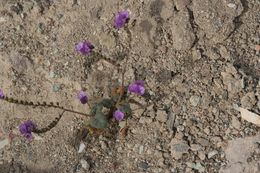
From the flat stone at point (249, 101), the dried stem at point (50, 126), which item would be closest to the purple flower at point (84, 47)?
the dried stem at point (50, 126)

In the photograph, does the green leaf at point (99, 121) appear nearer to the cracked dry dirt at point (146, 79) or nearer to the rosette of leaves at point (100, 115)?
the rosette of leaves at point (100, 115)

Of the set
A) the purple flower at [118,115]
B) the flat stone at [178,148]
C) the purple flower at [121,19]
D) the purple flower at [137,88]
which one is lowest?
the flat stone at [178,148]

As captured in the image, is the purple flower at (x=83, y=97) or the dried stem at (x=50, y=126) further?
the dried stem at (x=50, y=126)

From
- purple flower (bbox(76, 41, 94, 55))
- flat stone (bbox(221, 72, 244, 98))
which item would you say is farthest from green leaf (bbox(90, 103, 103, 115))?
flat stone (bbox(221, 72, 244, 98))

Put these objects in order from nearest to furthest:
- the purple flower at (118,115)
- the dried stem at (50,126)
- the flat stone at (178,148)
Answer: the flat stone at (178,148), the purple flower at (118,115), the dried stem at (50,126)

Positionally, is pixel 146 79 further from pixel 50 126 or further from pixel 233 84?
pixel 50 126

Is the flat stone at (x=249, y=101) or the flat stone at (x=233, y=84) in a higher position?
the flat stone at (x=233, y=84)

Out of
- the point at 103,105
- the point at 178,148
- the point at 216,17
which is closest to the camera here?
the point at 178,148

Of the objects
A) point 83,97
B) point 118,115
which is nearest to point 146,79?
point 118,115
